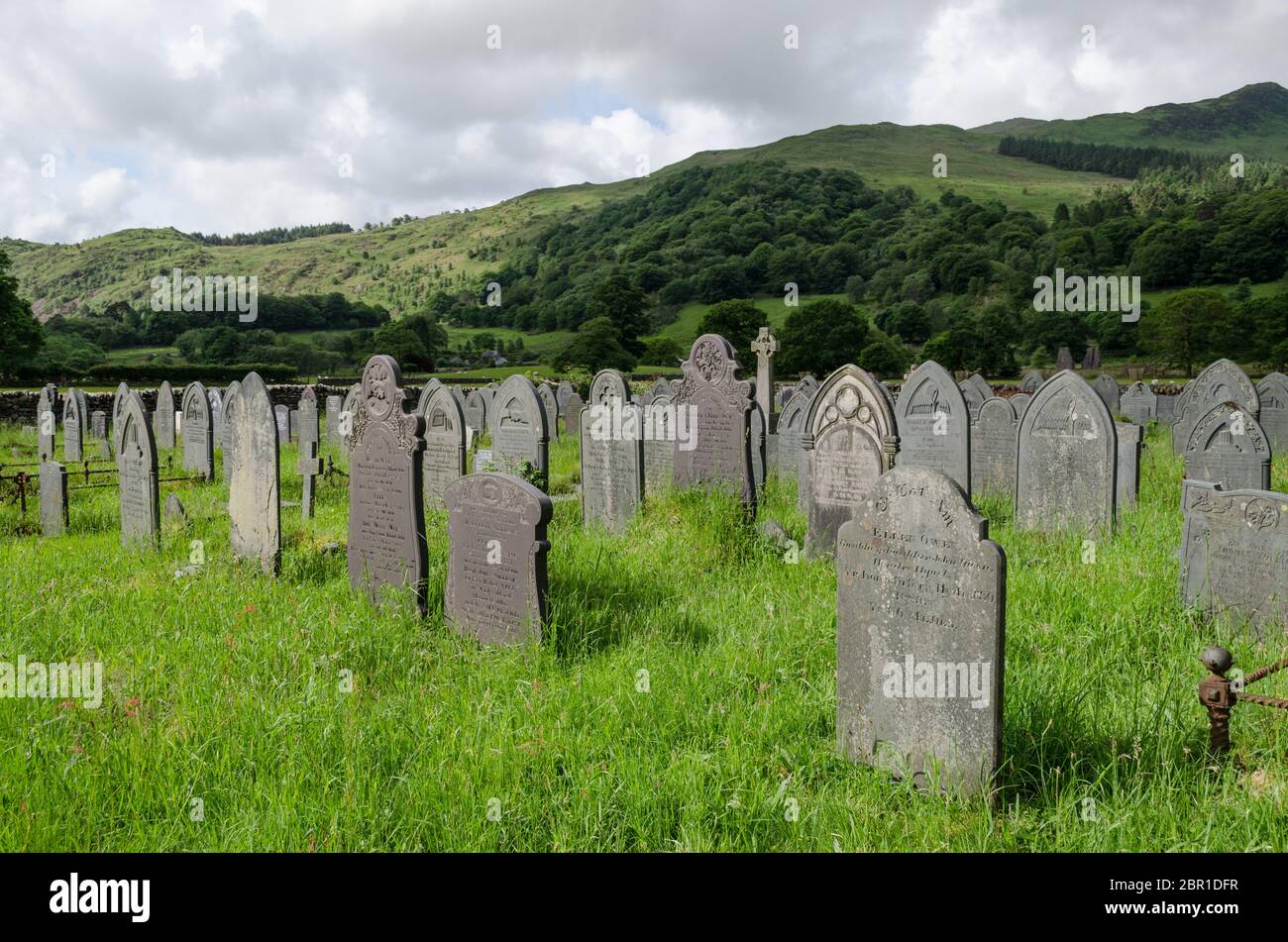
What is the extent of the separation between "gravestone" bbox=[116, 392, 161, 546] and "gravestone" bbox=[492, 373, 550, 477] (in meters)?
3.81

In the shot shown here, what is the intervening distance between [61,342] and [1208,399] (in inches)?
2688

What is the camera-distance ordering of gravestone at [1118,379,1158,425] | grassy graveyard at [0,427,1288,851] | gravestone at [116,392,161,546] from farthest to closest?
gravestone at [1118,379,1158,425], gravestone at [116,392,161,546], grassy graveyard at [0,427,1288,851]

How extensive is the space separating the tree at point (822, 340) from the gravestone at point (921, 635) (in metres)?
59.9

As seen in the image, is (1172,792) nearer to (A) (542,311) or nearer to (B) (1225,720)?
(B) (1225,720)

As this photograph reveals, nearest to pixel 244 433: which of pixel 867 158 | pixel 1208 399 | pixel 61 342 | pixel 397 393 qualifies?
pixel 397 393

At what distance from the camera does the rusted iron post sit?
3570mm

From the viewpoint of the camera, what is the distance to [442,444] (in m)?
11.2

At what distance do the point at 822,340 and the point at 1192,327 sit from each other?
2370 centimetres

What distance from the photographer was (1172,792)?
129 inches

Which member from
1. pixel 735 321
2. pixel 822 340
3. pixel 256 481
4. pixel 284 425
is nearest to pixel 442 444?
pixel 256 481

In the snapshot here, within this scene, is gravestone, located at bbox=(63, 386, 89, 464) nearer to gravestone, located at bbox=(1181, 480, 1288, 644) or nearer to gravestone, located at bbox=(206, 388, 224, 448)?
gravestone, located at bbox=(206, 388, 224, 448)

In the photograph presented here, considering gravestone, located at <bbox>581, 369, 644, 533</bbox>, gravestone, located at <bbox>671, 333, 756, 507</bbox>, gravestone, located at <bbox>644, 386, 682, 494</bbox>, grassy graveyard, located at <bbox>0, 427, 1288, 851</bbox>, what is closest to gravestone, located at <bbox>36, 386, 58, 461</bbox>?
gravestone, located at <bbox>581, 369, 644, 533</bbox>

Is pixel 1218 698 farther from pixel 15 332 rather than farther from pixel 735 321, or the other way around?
pixel 735 321
